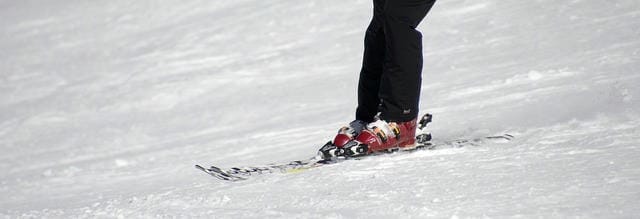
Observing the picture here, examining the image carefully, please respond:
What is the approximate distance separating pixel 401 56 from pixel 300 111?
351 cm

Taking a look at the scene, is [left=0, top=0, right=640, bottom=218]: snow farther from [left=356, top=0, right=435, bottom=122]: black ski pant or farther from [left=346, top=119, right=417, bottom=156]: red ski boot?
[left=356, top=0, right=435, bottom=122]: black ski pant

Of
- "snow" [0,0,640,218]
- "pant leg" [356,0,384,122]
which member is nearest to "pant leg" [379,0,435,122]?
"pant leg" [356,0,384,122]

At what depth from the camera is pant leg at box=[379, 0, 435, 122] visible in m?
4.12

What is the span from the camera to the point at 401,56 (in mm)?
4125

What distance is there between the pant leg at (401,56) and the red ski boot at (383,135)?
5 centimetres

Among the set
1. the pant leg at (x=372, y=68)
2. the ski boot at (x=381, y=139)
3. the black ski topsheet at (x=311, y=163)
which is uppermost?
the pant leg at (x=372, y=68)

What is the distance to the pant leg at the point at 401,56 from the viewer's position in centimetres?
412

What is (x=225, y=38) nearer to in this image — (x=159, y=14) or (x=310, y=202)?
(x=159, y=14)

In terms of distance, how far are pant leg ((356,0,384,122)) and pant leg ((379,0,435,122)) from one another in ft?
0.44

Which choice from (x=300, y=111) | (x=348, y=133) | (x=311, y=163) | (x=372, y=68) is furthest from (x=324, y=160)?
(x=300, y=111)

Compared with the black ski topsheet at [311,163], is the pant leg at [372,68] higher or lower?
higher

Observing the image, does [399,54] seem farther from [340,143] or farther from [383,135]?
[340,143]

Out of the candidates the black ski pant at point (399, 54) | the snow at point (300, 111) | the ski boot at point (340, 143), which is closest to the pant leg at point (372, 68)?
the black ski pant at point (399, 54)

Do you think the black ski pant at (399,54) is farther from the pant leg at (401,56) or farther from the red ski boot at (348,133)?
the red ski boot at (348,133)
